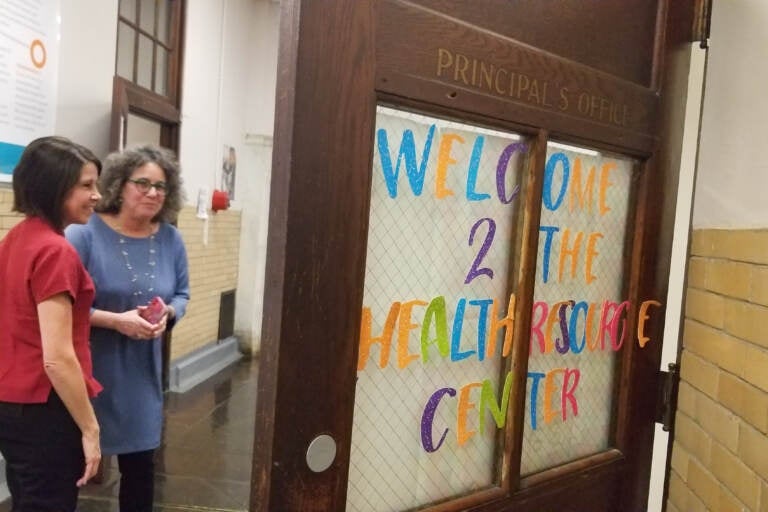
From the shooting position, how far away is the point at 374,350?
1.09 m

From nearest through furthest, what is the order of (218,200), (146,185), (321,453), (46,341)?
(321,453) < (46,341) < (146,185) < (218,200)

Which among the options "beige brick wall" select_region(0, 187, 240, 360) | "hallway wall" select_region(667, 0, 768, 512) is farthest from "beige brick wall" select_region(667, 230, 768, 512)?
"beige brick wall" select_region(0, 187, 240, 360)

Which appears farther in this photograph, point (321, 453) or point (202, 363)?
point (202, 363)

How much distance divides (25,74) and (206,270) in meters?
2.57

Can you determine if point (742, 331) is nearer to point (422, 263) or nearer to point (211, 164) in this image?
point (422, 263)

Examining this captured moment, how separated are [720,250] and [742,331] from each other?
0.64 feet

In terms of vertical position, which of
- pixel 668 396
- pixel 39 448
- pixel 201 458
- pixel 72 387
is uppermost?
pixel 668 396

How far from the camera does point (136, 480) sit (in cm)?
199

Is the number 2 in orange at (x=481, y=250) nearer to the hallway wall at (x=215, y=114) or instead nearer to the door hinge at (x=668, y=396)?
the door hinge at (x=668, y=396)

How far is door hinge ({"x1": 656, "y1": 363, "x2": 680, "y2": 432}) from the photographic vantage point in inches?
59.7

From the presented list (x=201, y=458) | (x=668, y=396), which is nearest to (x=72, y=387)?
(x=668, y=396)

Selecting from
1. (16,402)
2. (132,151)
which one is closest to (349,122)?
(16,402)

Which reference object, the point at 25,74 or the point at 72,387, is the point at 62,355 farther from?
the point at 25,74

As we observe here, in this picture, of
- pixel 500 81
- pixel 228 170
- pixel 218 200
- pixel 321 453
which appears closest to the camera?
pixel 321 453
